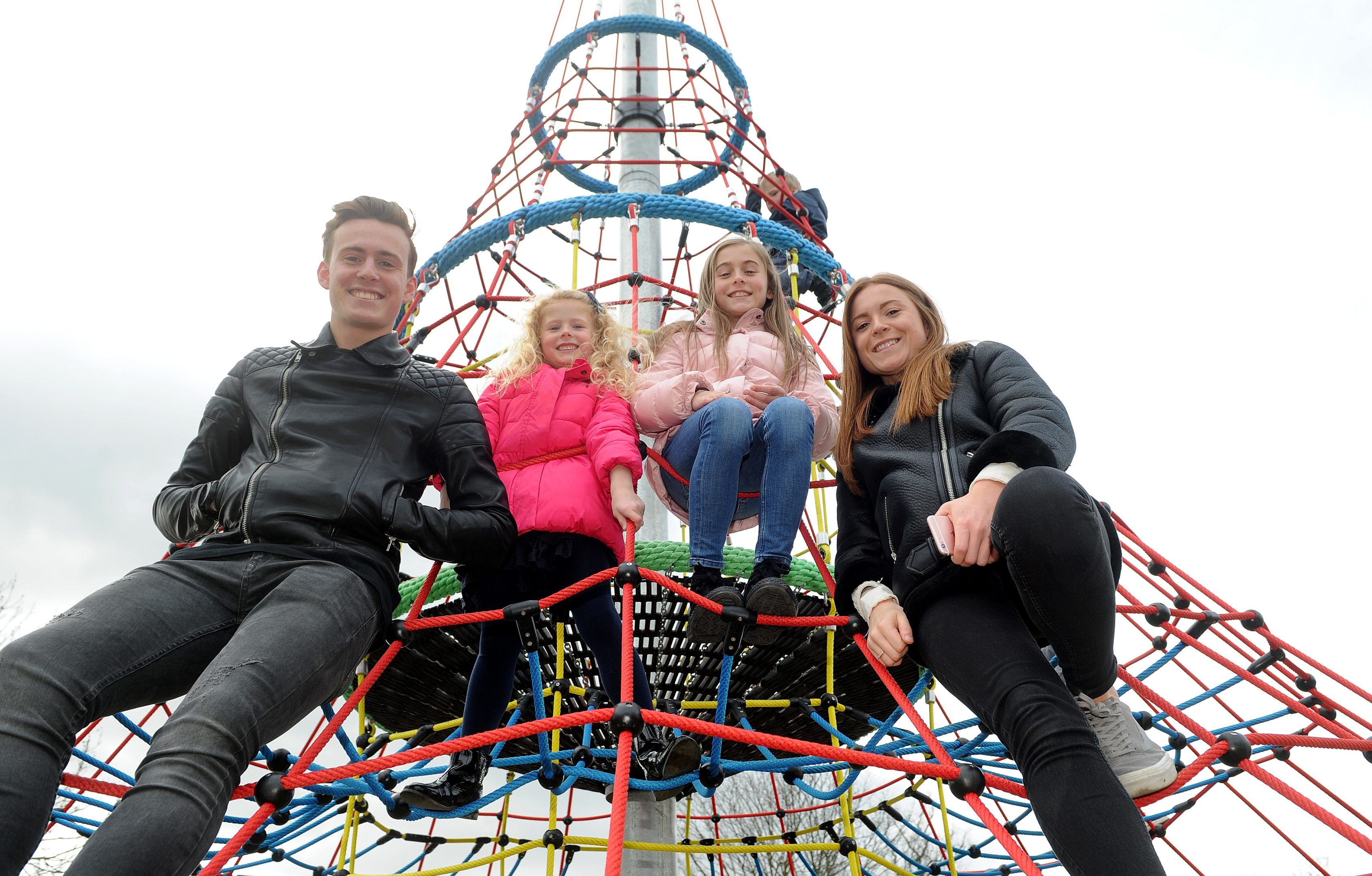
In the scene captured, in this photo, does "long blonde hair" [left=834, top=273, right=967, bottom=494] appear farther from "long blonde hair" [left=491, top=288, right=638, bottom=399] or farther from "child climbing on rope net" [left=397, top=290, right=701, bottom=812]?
"long blonde hair" [left=491, top=288, right=638, bottom=399]

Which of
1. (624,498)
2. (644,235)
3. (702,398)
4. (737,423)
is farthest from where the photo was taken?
(644,235)

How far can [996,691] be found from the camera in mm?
1306

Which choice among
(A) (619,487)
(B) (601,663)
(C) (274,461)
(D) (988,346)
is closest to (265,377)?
(C) (274,461)

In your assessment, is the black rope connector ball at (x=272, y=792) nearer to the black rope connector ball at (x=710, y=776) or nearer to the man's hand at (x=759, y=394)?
the black rope connector ball at (x=710, y=776)

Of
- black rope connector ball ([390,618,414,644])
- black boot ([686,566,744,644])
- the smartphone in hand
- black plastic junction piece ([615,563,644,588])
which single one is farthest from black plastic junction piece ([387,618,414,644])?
the smartphone in hand

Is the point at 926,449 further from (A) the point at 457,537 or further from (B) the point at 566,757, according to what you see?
(B) the point at 566,757

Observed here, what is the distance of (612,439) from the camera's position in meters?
1.97

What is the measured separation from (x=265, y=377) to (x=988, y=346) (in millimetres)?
1484

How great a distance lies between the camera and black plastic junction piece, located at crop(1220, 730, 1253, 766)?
4.98 feet

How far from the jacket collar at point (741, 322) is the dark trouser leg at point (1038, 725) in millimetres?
1165

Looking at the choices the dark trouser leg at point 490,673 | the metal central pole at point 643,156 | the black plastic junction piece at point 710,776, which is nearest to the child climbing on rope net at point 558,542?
the dark trouser leg at point 490,673

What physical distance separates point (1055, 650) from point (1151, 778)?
0.23 m

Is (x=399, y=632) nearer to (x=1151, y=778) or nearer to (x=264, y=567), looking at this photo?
(x=264, y=567)

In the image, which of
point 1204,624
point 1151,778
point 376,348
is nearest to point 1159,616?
point 1204,624
